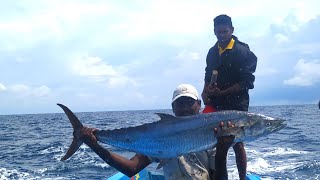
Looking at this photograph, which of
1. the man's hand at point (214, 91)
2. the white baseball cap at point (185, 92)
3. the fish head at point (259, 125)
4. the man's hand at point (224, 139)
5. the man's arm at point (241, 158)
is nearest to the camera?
the man's hand at point (224, 139)

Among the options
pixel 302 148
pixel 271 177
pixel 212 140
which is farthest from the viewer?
pixel 302 148

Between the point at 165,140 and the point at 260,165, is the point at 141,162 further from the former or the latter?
the point at 260,165

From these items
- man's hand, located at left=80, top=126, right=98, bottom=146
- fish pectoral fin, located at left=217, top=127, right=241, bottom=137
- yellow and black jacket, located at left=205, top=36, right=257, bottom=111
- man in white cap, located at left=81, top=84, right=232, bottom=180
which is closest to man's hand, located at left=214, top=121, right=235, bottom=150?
fish pectoral fin, located at left=217, top=127, right=241, bottom=137

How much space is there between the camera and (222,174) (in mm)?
4090

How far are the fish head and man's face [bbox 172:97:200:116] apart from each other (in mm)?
634

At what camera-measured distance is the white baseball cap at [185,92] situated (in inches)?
168

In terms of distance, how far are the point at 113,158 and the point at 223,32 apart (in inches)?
93.7

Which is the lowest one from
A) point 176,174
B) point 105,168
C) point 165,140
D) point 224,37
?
point 105,168

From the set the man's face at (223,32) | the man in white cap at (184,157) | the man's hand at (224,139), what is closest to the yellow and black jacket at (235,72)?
the man's face at (223,32)

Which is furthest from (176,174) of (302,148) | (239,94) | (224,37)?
(302,148)

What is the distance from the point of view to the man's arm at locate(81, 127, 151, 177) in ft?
14.3

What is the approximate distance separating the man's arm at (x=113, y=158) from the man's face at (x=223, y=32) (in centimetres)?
209

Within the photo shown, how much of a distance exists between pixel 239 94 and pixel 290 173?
21.8ft

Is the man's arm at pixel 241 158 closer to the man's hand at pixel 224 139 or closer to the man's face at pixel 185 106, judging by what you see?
the man's face at pixel 185 106
